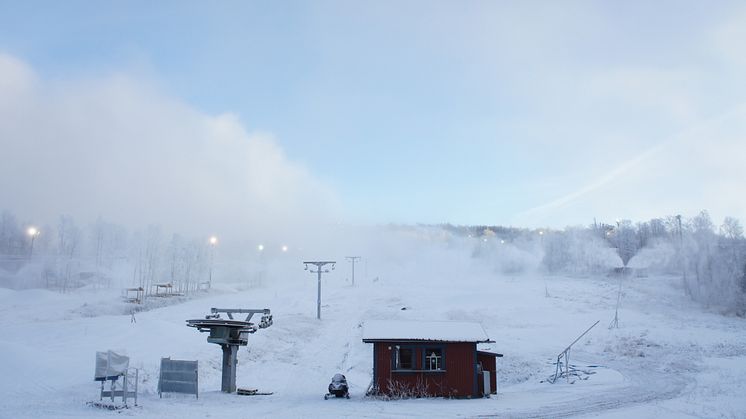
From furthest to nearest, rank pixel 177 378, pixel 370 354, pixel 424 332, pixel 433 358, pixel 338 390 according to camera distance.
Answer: pixel 370 354, pixel 424 332, pixel 433 358, pixel 338 390, pixel 177 378

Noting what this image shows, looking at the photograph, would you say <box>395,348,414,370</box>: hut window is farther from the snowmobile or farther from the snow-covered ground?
the snowmobile

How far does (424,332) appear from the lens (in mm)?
28797

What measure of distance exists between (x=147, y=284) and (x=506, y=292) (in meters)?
81.8

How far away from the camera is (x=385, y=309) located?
2643 inches

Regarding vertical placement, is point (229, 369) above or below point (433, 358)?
below

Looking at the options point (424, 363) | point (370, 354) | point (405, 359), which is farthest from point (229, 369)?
point (370, 354)

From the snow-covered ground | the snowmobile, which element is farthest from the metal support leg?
the snowmobile

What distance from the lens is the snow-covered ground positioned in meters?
22.8

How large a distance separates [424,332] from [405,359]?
192 cm

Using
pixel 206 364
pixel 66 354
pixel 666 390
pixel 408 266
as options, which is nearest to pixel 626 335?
pixel 666 390

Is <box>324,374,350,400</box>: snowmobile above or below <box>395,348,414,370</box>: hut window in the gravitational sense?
below

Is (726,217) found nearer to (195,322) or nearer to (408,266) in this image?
(408,266)

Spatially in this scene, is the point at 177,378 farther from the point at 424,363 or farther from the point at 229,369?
the point at 424,363

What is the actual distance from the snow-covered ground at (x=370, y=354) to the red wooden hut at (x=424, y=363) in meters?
1.41
